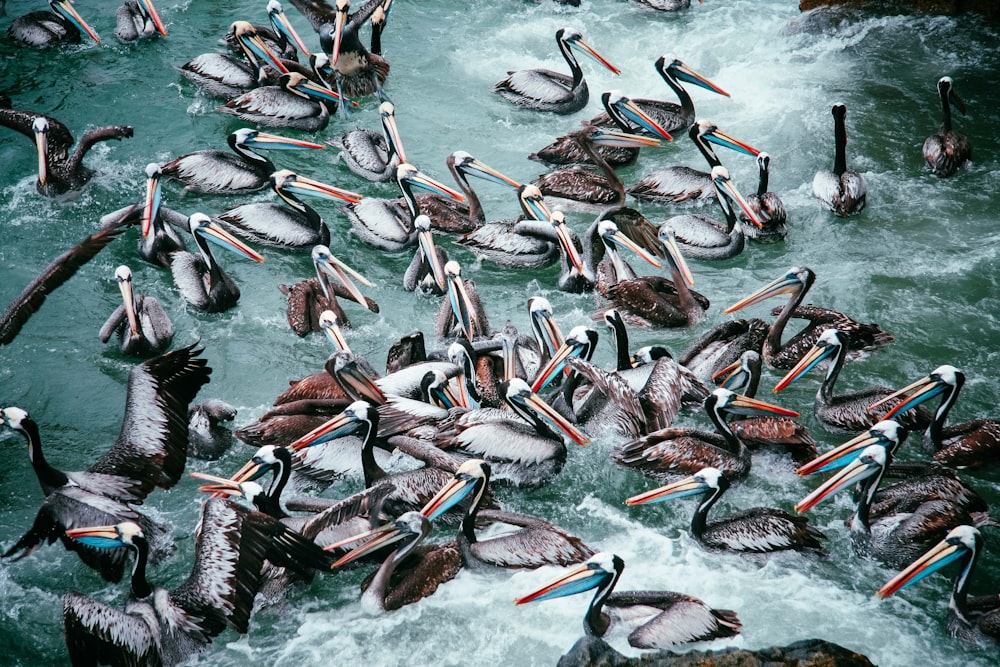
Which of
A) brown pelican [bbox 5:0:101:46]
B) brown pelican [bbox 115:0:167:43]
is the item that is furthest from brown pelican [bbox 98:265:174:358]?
brown pelican [bbox 5:0:101:46]

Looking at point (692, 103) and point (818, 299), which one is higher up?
point (692, 103)

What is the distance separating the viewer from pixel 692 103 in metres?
8.81

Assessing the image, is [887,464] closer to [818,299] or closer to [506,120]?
[818,299]

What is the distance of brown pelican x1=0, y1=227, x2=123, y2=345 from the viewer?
5.76 m

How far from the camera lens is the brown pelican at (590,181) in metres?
7.81

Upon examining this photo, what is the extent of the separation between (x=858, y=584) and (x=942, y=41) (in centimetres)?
746

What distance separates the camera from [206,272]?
7.02 m

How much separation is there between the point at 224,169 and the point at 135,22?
3355mm

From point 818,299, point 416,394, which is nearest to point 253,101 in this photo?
point 416,394

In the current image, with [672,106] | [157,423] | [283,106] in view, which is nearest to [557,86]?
[672,106]

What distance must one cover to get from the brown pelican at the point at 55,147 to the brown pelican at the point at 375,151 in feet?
6.34

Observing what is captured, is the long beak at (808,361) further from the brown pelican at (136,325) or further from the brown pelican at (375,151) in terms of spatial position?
the brown pelican at (136,325)

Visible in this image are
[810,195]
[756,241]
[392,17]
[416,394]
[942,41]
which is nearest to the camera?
[416,394]

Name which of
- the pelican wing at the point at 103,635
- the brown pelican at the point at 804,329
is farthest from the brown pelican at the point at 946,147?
the pelican wing at the point at 103,635
